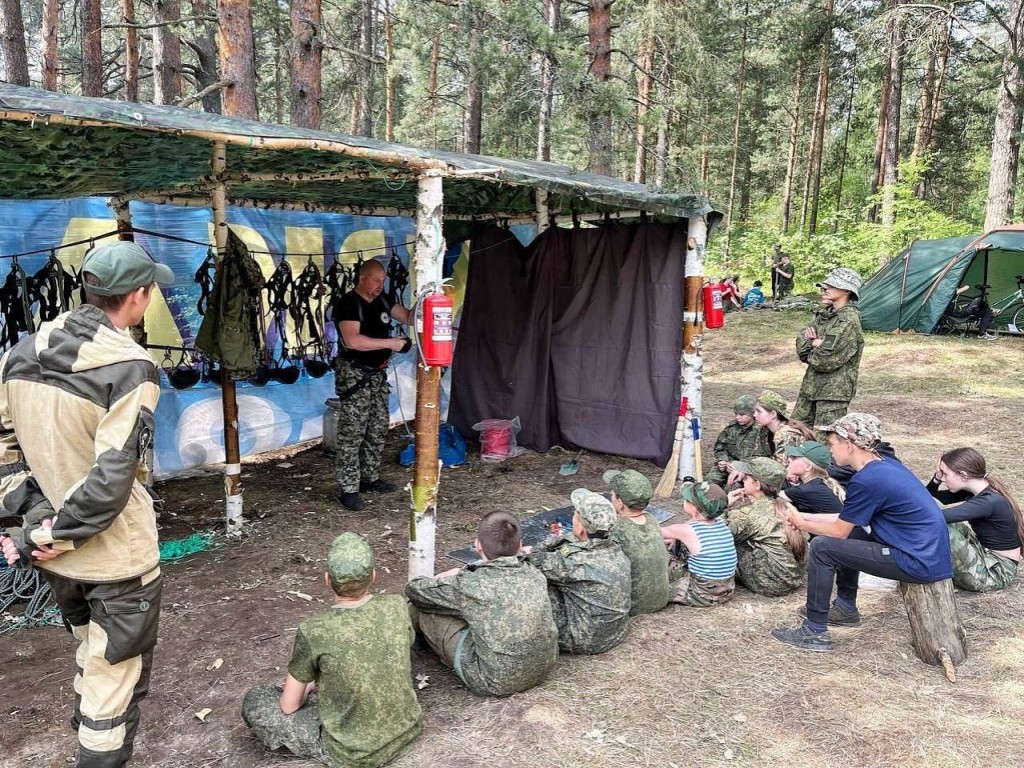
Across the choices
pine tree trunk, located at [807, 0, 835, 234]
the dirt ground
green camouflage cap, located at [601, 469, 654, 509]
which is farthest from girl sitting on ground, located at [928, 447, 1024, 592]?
pine tree trunk, located at [807, 0, 835, 234]

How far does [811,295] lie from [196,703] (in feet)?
58.0

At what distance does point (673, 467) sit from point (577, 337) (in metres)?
1.66

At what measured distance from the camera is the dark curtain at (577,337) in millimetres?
6273

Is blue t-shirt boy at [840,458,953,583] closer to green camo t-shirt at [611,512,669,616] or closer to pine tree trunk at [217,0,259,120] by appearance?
green camo t-shirt at [611,512,669,616]

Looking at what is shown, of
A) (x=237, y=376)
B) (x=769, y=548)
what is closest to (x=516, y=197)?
(x=237, y=376)

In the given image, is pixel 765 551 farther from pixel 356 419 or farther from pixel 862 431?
pixel 356 419

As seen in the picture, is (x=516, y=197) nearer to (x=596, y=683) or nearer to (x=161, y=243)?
(x=161, y=243)

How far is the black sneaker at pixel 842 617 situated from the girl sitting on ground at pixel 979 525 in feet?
2.18

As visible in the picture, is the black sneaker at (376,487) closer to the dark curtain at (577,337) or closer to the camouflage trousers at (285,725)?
the dark curtain at (577,337)

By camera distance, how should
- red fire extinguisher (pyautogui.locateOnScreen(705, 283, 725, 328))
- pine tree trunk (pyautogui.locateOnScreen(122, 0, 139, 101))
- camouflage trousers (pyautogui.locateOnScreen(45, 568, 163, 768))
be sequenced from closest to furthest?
camouflage trousers (pyautogui.locateOnScreen(45, 568, 163, 768)) → red fire extinguisher (pyautogui.locateOnScreen(705, 283, 725, 328)) → pine tree trunk (pyautogui.locateOnScreen(122, 0, 139, 101))

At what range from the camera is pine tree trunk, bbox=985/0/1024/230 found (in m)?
12.9

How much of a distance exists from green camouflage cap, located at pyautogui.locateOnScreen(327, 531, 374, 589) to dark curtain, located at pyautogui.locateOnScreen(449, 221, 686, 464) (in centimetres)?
421

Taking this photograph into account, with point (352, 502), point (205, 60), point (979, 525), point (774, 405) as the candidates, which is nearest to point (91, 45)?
point (205, 60)

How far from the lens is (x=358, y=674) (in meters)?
2.44
